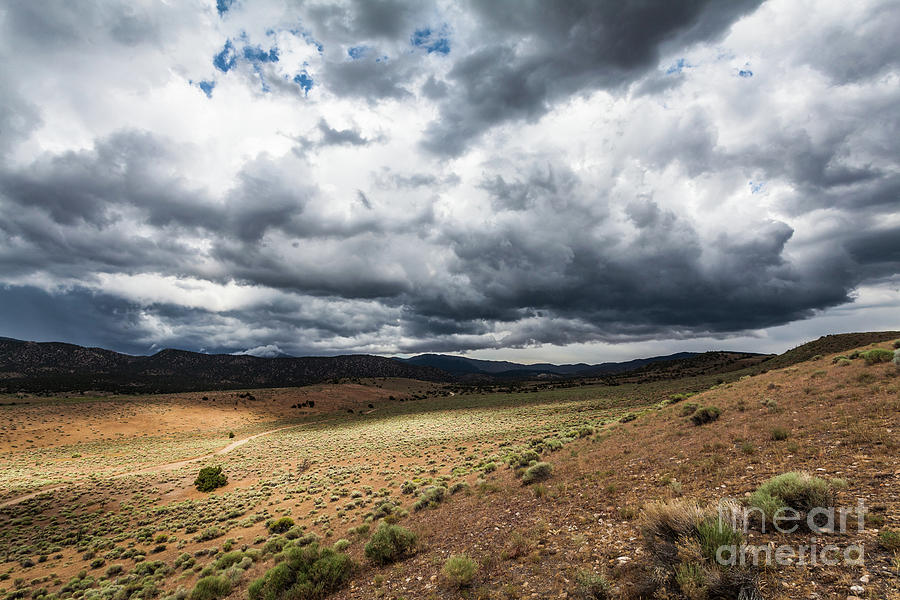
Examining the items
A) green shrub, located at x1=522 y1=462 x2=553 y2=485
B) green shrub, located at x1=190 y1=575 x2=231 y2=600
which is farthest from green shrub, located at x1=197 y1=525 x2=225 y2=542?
green shrub, located at x1=522 y1=462 x2=553 y2=485

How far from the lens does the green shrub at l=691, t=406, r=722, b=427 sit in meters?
16.9

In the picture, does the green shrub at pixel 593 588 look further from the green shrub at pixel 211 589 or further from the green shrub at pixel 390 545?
the green shrub at pixel 211 589

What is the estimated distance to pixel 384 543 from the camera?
10.4 m

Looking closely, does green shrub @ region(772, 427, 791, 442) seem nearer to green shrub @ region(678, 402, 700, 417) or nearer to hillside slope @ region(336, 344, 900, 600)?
hillside slope @ region(336, 344, 900, 600)

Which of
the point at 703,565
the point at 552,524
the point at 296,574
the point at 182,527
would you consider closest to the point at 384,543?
the point at 296,574

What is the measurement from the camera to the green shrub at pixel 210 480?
28281 mm

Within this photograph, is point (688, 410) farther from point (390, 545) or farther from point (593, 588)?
point (390, 545)

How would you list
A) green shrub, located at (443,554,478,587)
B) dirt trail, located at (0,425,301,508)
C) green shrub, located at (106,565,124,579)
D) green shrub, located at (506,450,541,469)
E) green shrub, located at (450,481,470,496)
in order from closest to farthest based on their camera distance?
green shrub, located at (443,554,478,587) → green shrub, located at (106,565,124,579) → green shrub, located at (450,481,470,496) → green shrub, located at (506,450,541,469) → dirt trail, located at (0,425,301,508)

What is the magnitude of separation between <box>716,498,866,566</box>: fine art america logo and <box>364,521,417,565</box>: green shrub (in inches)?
324

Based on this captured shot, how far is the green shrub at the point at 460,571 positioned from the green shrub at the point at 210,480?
29382mm

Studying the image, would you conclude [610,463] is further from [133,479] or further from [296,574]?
[133,479]

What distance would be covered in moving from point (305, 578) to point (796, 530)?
11.2 m

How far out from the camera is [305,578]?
31.2 feet

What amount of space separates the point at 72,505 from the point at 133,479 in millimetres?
7170
